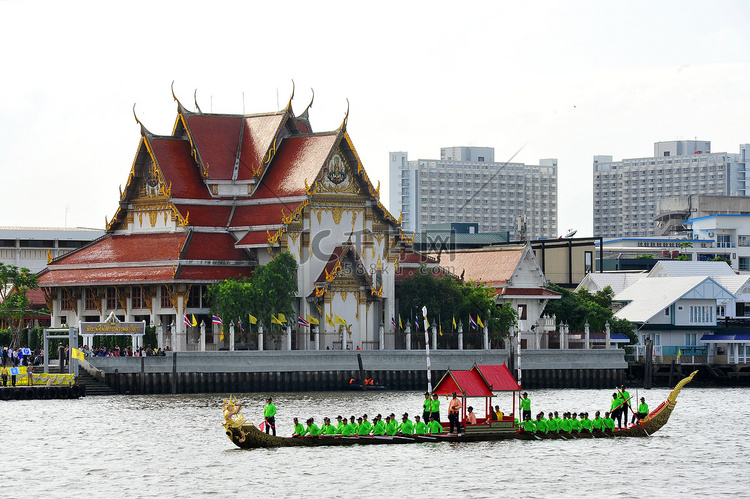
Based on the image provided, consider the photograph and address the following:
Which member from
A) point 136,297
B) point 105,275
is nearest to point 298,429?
point 136,297

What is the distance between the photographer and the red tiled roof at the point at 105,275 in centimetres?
8406

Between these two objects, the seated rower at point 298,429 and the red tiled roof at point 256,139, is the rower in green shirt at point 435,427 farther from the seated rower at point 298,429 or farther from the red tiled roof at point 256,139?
the red tiled roof at point 256,139

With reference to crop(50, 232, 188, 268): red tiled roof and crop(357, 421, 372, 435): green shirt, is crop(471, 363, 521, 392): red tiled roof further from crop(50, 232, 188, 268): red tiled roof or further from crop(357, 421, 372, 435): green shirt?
crop(50, 232, 188, 268): red tiled roof

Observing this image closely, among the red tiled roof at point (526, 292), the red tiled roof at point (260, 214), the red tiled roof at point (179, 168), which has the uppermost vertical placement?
the red tiled roof at point (179, 168)

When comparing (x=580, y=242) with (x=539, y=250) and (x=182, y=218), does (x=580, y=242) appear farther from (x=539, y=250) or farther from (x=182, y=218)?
(x=182, y=218)

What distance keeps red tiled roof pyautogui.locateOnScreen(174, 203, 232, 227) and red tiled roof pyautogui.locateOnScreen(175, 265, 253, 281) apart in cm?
424

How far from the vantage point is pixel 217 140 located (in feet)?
306

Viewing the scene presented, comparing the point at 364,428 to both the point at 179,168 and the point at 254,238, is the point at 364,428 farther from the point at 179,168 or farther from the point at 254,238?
the point at 179,168

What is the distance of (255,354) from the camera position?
77.6m

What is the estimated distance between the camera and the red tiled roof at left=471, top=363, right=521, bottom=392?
55.5 meters

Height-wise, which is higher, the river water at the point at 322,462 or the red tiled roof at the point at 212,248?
the red tiled roof at the point at 212,248

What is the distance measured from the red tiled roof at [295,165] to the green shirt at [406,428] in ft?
119

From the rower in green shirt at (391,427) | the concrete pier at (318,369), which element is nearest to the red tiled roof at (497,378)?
the rower in green shirt at (391,427)

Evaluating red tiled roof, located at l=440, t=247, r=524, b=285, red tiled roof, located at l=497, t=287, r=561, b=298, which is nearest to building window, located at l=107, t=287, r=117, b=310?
red tiled roof, located at l=440, t=247, r=524, b=285
